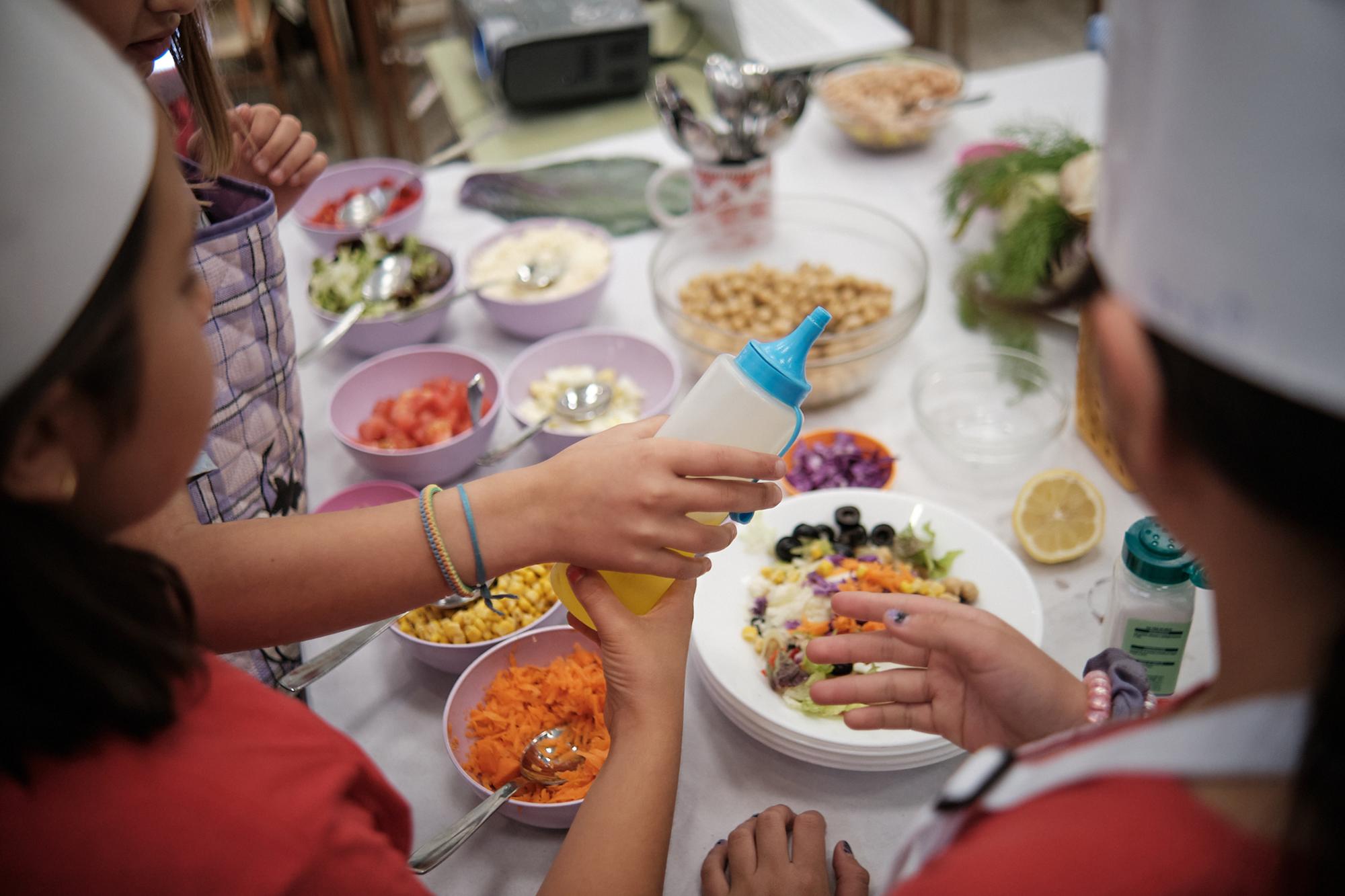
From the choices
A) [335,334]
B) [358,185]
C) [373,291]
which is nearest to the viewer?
[335,334]

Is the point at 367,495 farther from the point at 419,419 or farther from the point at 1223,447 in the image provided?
the point at 1223,447

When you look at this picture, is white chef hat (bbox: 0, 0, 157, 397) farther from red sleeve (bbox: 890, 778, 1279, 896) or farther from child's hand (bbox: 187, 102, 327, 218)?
child's hand (bbox: 187, 102, 327, 218)

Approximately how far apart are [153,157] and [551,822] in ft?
2.06

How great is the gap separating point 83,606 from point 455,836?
1.32ft

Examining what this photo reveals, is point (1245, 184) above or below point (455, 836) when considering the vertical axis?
above

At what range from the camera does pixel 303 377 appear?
1543 millimetres

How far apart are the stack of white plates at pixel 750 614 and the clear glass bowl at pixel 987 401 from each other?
0.63 ft

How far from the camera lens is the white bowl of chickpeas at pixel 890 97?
192cm

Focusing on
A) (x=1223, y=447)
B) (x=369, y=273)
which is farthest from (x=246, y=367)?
(x=1223, y=447)

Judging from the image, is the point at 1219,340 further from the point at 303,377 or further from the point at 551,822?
the point at 303,377

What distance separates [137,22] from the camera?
0.88 metres

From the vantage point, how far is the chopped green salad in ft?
5.07

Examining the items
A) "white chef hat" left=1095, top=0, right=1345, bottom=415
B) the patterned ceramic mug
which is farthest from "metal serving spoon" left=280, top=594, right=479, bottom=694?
the patterned ceramic mug

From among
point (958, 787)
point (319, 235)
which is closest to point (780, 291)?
point (319, 235)
